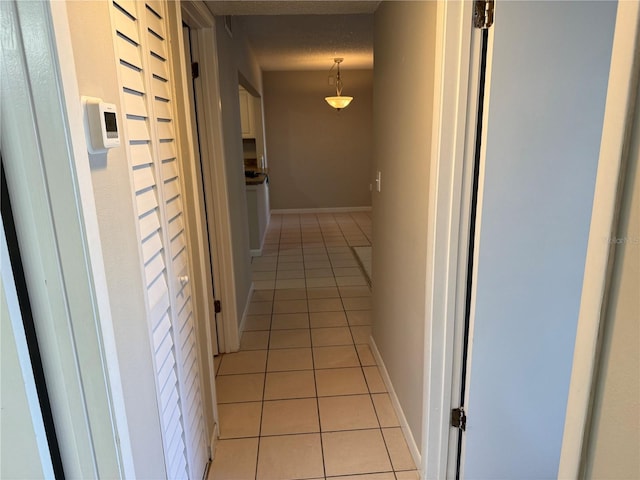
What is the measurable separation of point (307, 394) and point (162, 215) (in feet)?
4.90

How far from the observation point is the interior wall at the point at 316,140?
7.32 meters

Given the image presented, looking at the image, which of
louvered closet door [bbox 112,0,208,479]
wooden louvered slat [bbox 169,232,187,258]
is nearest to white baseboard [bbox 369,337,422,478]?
louvered closet door [bbox 112,0,208,479]

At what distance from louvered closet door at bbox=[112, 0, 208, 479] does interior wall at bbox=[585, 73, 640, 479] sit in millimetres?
1026

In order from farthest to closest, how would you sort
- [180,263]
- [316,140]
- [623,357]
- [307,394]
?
[316,140], [307,394], [180,263], [623,357]

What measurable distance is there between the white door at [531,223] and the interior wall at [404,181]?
24 cm

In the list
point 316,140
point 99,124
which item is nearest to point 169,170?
point 99,124

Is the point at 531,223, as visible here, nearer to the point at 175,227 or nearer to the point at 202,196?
the point at 175,227

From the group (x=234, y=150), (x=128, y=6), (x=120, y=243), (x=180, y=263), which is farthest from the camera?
(x=234, y=150)

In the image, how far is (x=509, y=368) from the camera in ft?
5.01

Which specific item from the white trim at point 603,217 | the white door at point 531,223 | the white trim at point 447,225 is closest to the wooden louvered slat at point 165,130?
the white trim at point 447,225

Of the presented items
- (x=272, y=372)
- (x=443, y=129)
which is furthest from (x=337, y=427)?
(x=443, y=129)

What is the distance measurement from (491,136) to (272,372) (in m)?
1.89

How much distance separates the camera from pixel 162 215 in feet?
4.23

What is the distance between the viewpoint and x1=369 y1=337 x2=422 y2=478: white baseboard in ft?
6.00
